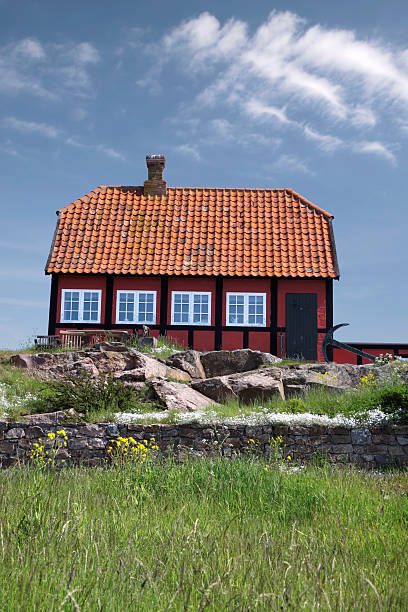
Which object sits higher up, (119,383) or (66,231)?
→ (66,231)

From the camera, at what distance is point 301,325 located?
722 inches

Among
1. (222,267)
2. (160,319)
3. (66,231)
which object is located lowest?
(160,319)

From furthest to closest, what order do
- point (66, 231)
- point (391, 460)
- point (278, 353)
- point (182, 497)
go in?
point (66, 231), point (278, 353), point (391, 460), point (182, 497)

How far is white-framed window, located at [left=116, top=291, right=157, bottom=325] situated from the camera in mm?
18438

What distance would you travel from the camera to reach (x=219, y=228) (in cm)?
1975

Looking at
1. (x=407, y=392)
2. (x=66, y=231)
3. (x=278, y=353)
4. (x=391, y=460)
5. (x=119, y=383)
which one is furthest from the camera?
(x=66, y=231)

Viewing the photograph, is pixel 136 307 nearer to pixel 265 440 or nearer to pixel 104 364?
pixel 104 364

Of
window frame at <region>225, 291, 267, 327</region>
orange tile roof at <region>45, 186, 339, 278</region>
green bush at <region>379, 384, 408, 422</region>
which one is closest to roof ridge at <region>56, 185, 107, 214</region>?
orange tile roof at <region>45, 186, 339, 278</region>

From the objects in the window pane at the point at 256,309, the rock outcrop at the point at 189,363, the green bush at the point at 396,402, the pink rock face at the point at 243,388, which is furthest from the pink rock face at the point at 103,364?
the window pane at the point at 256,309

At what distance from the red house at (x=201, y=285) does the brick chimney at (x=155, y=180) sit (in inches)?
89.1

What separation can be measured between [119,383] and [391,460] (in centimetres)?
525

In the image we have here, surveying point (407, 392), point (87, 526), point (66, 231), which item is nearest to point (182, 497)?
point (87, 526)

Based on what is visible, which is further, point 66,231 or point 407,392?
point 66,231

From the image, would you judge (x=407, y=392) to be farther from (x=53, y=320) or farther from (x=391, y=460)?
(x=53, y=320)
